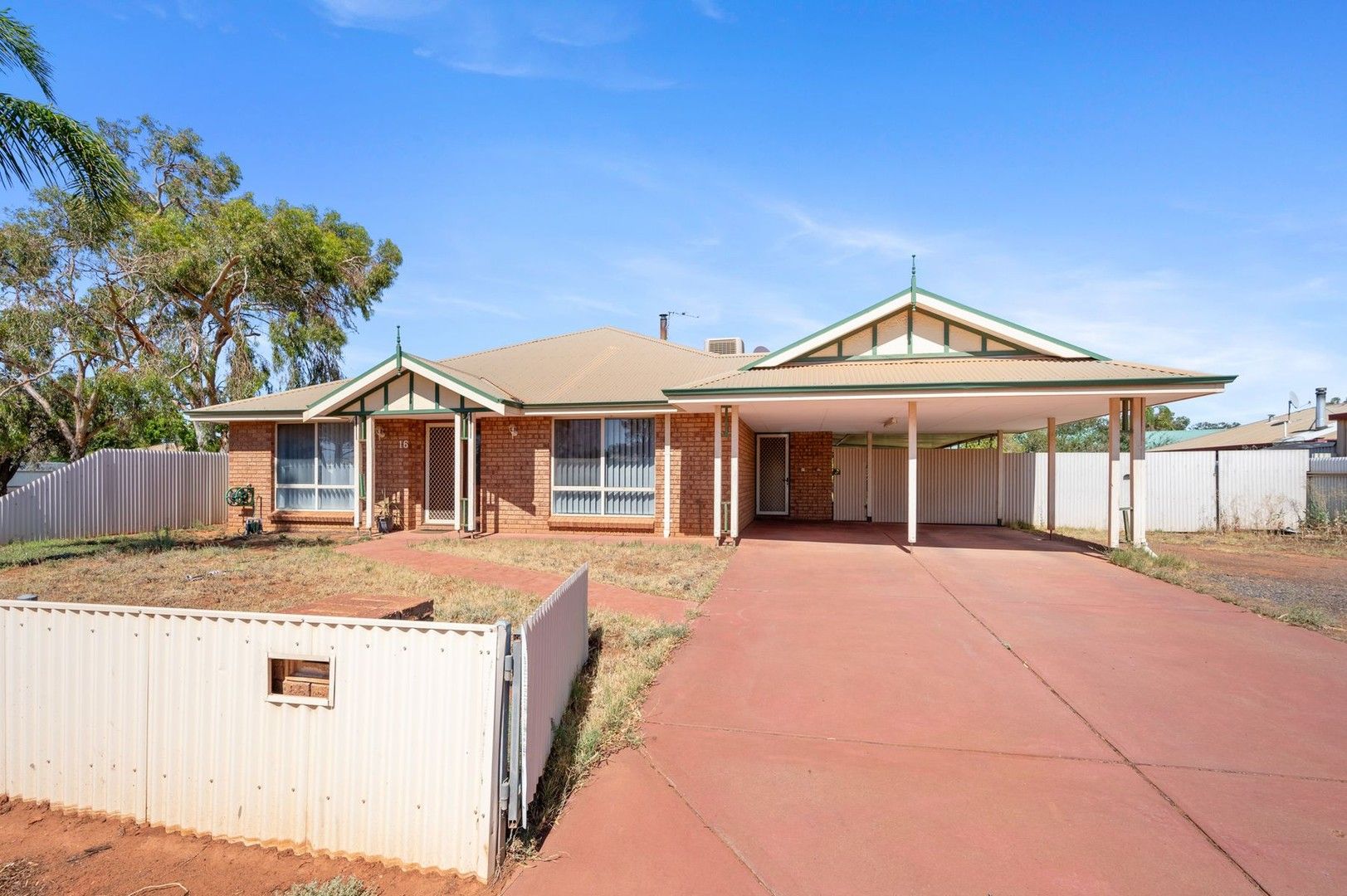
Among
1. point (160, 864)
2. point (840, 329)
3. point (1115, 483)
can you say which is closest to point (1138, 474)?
point (1115, 483)

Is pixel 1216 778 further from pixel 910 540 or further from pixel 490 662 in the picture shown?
pixel 910 540

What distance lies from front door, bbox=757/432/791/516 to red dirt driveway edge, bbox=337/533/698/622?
8672 mm

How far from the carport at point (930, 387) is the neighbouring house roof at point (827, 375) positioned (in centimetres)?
3

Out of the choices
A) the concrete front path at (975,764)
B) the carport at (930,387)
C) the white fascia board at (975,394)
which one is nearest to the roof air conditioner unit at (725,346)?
the carport at (930,387)

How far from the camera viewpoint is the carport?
10367mm

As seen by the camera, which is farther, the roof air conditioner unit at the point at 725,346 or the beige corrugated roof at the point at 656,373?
the roof air conditioner unit at the point at 725,346

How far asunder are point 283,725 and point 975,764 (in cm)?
379

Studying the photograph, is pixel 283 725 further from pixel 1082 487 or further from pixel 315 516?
pixel 1082 487

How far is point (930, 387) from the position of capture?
10.4 metres

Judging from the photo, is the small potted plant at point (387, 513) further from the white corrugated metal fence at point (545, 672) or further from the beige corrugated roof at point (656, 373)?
the white corrugated metal fence at point (545, 672)

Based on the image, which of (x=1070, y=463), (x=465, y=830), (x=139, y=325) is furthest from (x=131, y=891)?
(x=139, y=325)

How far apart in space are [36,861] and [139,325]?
24564 mm

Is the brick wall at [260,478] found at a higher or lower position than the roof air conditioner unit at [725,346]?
lower

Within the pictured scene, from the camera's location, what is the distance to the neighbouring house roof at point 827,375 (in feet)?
34.6
